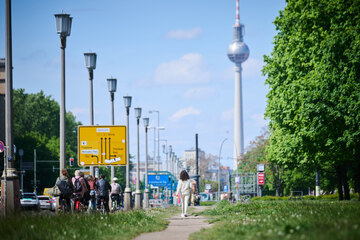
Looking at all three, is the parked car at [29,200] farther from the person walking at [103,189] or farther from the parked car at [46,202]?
the person walking at [103,189]

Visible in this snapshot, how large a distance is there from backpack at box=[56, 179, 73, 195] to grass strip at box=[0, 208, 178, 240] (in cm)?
419

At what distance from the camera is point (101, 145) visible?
90.3ft

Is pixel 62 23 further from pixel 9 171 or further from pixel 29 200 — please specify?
pixel 29 200

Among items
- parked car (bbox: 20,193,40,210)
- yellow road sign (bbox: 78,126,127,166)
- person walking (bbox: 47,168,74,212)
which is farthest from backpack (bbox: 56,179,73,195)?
parked car (bbox: 20,193,40,210)

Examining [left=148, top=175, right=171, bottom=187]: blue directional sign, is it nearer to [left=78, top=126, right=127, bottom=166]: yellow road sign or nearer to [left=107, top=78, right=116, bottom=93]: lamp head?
[left=107, top=78, right=116, bottom=93]: lamp head

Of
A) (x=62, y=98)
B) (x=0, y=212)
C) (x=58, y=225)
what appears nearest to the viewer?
(x=58, y=225)

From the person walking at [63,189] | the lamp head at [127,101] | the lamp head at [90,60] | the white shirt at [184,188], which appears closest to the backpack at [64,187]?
the person walking at [63,189]

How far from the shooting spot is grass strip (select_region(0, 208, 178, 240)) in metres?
11.5

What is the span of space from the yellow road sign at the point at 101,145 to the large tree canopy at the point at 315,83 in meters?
8.31

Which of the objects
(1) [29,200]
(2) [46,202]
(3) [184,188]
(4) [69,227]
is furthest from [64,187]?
(2) [46,202]

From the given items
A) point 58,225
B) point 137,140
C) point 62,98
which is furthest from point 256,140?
point 58,225

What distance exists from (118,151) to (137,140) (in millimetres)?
21978

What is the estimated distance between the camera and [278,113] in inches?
1384

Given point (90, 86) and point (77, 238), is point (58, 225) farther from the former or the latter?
point (90, 86)
